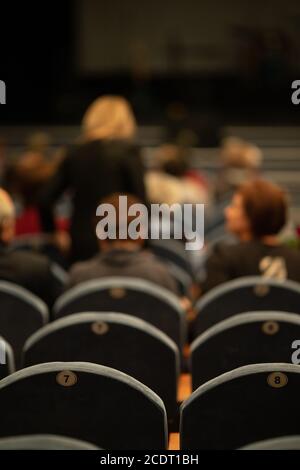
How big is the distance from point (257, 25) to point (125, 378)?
12.9 meters

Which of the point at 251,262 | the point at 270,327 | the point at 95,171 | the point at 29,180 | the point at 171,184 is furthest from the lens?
the point at 171,184

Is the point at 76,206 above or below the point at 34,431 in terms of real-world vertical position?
above

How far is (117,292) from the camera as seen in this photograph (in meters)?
3.35

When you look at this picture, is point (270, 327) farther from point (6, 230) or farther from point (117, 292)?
point (6, 230)

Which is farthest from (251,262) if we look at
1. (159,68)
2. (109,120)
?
(159,68)

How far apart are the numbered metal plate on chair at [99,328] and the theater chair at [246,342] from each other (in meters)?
0.30

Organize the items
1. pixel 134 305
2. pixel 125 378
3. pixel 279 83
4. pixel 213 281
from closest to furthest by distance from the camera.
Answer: pixel 125 378 < pixel 134 305 < pixel 213 281 < pixel 279 83

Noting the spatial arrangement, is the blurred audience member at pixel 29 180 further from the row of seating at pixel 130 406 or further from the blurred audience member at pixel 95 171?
the row of seating at pixel 130 406

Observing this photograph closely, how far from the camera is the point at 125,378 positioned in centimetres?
230

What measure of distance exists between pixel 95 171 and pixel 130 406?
281 centimetres

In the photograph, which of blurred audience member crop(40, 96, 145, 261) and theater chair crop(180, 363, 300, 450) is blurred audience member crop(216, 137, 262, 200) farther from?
theater chair crop(180, 363, 300, 450)

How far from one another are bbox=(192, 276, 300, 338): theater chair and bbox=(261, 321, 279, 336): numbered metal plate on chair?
588 millimetres
